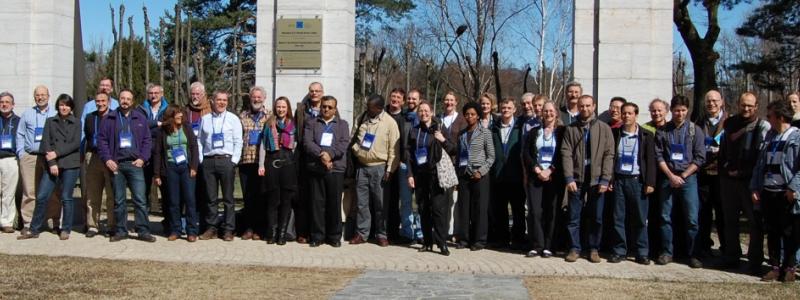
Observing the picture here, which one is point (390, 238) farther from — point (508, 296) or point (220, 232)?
point (508, 296)

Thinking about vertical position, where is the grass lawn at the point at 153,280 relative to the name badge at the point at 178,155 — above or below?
below

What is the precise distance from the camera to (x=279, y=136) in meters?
10.0

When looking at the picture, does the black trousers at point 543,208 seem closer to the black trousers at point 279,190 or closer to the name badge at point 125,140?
the black trousers at point 279,190

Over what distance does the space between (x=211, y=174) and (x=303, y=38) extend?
2.45 m

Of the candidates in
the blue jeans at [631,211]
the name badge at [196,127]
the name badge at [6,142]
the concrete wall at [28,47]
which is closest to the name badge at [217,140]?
the name badge at [196,127]

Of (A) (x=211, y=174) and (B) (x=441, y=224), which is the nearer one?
(B) (x=441, y=224)

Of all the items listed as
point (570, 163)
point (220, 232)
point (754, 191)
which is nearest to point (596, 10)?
point (570, 163)

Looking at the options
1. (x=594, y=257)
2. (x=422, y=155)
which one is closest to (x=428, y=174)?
(x=422, y=155)

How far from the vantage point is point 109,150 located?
1008 cm

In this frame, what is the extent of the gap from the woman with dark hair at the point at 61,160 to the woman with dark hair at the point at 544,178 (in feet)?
A: 17.3

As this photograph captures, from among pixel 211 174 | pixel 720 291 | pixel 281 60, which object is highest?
pixel 281 60

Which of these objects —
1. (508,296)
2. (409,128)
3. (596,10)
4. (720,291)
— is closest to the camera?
(508,296)

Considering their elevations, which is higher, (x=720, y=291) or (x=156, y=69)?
(x=156, y=69)

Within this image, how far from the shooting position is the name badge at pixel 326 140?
32.3 feet
